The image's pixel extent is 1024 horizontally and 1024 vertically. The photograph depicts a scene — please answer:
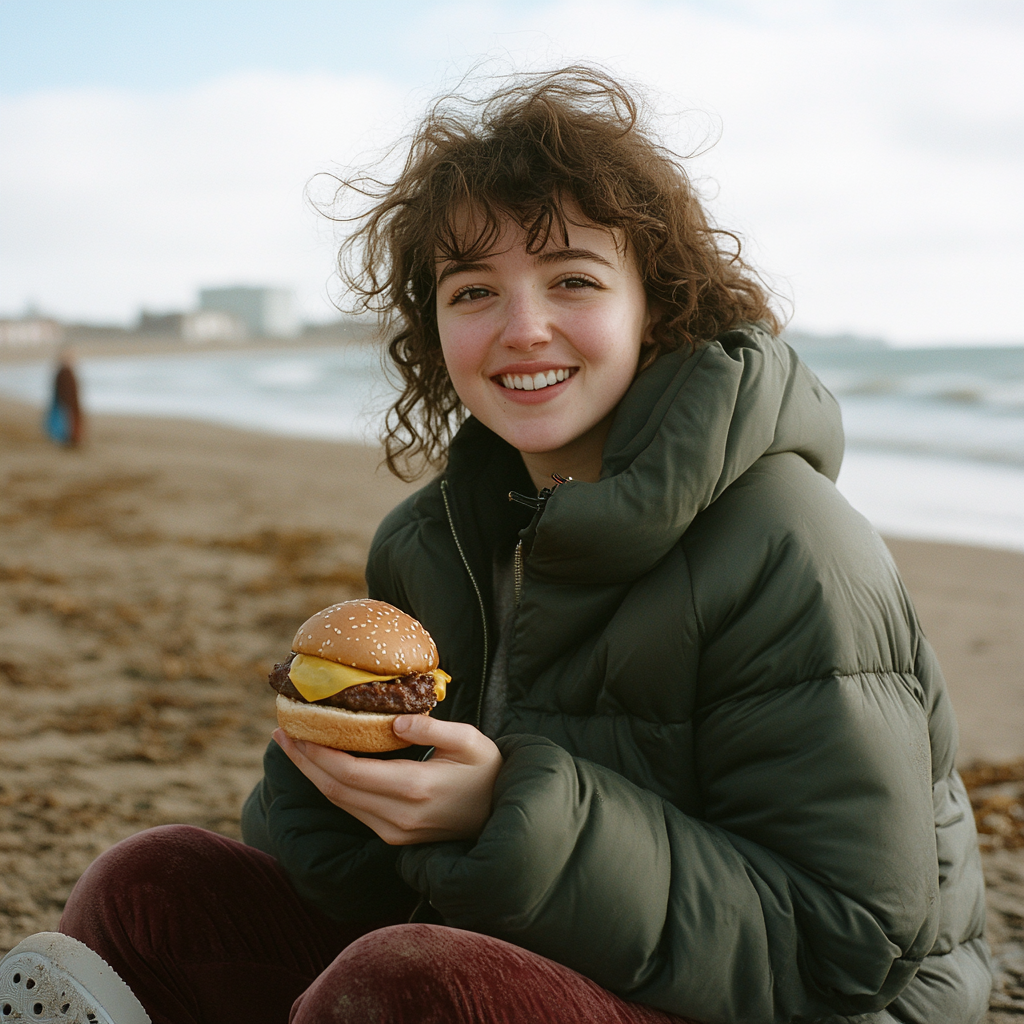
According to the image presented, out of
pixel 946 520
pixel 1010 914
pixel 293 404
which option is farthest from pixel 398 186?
pixel 293 404

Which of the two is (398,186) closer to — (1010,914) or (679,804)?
(679,804)

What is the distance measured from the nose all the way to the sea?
0.96 m

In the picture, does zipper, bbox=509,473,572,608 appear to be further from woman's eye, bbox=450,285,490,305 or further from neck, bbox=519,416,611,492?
woman's eye, bbox=450,285,490,305

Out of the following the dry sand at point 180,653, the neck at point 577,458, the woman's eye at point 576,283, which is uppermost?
the woman's eye at point 576,283

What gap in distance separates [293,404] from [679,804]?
3085 cm

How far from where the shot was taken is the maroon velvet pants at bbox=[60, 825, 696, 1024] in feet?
5.24

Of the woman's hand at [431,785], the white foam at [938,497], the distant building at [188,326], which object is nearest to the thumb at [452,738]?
the woman's hand at [431,785]

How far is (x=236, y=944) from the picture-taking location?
83.0 inches

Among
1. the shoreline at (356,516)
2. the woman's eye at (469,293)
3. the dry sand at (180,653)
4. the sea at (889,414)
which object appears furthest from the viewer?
the sea at (889,414)

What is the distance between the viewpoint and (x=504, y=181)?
7.06 ft

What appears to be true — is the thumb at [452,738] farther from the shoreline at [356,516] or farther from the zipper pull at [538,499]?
the shoreline at [356,516]

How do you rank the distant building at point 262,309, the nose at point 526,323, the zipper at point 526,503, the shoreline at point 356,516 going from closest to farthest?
1. the zipper at point 526,503
2. the nose at point 526,323
3. the shoreline at point 356,516
4. the distant building at point 262,309

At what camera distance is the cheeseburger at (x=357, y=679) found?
193 cm

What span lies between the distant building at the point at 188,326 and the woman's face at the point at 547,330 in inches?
4774
